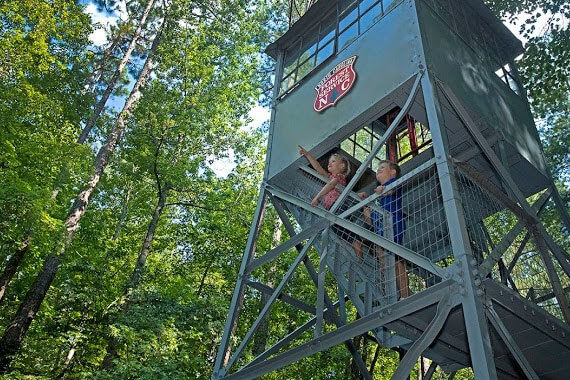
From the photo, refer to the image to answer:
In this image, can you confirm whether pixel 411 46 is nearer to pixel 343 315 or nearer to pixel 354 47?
pixel 354 47

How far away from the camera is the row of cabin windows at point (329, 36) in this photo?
6.66 meters

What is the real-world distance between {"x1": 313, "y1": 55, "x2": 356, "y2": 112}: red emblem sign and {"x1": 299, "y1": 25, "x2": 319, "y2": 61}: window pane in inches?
50.6

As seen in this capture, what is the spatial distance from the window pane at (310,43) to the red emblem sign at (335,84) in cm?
129

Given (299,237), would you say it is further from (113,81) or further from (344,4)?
(113,81)

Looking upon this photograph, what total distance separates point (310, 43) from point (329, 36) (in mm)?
617

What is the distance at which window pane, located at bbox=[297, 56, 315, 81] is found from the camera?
7.66m

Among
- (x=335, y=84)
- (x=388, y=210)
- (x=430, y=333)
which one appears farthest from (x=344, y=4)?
(x=430, y=333)

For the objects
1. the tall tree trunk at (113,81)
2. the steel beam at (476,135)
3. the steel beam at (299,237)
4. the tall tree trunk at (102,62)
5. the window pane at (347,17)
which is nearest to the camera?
the steel beam at (476,135)

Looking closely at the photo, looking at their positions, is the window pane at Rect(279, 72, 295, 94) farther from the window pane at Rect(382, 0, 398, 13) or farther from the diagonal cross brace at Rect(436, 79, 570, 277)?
the diagonal cross brace at Rect(436, 79, 570, 277)

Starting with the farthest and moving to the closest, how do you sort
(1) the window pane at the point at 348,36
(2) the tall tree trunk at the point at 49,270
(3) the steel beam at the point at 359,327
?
(2) the tall tree trunk at the point at 49,270, (1) the window pane at the point at 348,36, (3) the steel beam at the point at 359,327

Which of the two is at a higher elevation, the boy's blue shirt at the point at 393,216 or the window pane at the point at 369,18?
the window pane at the point at 369,18

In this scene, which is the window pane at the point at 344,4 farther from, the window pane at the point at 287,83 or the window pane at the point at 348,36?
the window pane at the point at 287,83

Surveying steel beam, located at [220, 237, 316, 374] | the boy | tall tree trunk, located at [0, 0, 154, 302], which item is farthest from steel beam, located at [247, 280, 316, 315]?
tall tree trunk, located at [0, 0, 154, 302]

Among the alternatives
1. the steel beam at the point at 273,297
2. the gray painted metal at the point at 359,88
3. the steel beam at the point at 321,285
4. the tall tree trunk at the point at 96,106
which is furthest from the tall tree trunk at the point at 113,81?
the steel beam at the point at 321,285
